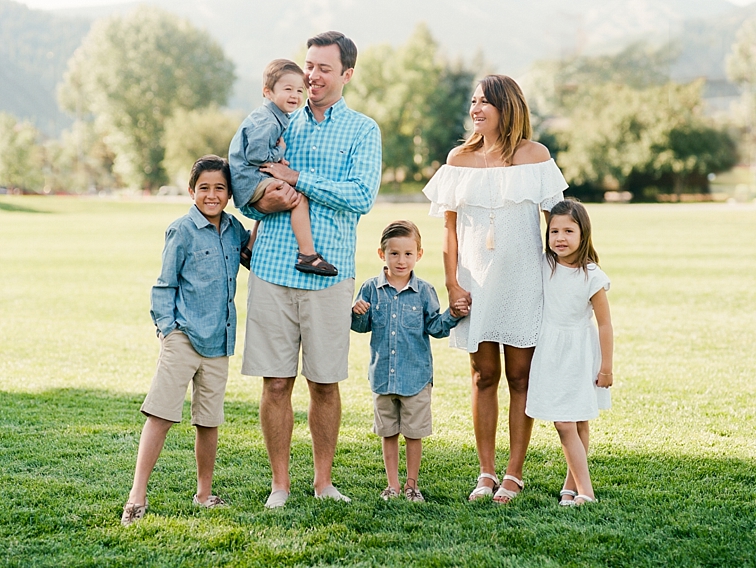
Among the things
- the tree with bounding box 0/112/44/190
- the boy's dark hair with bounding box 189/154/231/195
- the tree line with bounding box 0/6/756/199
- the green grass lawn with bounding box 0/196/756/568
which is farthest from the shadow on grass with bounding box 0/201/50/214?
the boy's dark hair with bounding box 189/154/231/195

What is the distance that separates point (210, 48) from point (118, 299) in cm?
6002

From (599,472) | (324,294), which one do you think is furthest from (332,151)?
(599,472)

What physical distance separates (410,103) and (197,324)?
58811 millimetres

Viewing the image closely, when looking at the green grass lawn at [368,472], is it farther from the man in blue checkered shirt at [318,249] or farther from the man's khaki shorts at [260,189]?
the man's khaki shorts at [260,189]

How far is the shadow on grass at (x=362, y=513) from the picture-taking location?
11.0 feet

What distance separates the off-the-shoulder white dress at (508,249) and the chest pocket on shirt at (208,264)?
4.24ft

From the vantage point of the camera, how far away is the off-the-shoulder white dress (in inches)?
164

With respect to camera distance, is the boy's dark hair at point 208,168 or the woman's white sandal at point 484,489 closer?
the boy's dark hair at point 208,168

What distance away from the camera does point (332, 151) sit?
160 inches

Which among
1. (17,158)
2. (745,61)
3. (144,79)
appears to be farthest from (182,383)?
(17,158)

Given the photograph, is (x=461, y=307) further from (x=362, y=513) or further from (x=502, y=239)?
(x=362, y=513)

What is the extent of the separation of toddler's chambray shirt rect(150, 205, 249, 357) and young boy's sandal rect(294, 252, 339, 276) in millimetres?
375

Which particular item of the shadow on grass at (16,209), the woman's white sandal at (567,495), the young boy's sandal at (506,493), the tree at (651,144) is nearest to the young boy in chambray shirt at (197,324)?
the young boy's sandal at (506,493)

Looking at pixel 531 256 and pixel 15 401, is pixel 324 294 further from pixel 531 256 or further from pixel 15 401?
pixel 15 401
